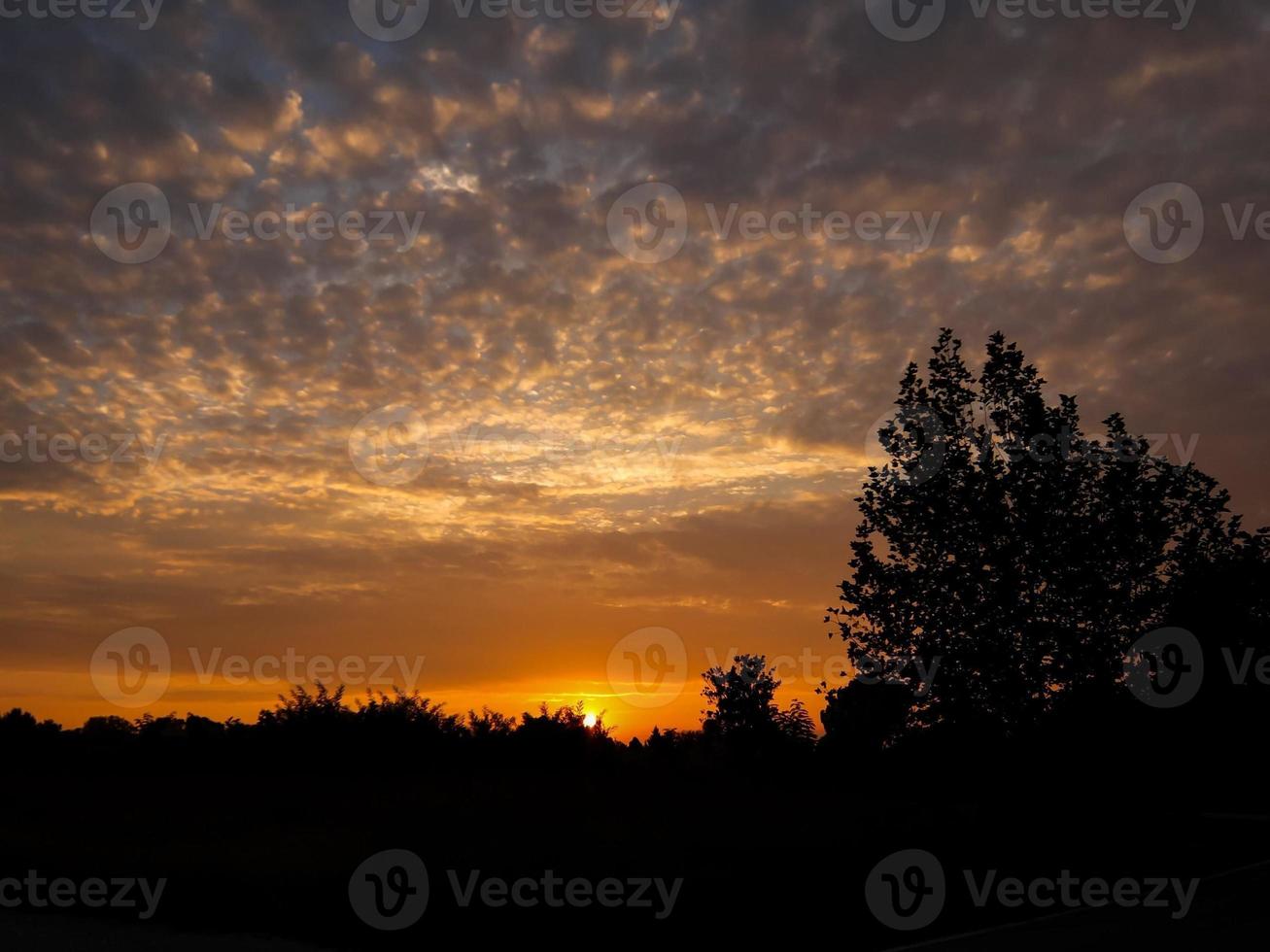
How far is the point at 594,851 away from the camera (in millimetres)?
17141

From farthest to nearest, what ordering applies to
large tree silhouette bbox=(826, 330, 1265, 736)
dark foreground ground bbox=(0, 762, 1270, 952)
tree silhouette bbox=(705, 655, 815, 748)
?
tree silhouette bbox=(705, 655, 815, 748) → large tree silhouette bbox=(826, 330, 1265, 736) → dark foreground ground bbox=(0, 762, 1270, 952)

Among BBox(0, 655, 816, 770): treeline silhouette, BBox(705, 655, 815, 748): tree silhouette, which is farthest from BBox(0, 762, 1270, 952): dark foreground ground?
BBox(705, 655, 815, 748): tree silhouette

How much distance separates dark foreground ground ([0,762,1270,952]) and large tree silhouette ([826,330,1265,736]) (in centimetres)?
286

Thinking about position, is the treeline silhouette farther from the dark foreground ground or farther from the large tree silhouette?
the large tree silhouette

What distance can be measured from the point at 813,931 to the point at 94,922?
341 inches

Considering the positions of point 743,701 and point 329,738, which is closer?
point 329,738

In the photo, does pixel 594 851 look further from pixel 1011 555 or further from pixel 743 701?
pixel 743 701

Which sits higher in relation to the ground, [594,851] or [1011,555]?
[1011,555]

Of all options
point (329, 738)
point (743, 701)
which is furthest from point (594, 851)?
point (743, 701)

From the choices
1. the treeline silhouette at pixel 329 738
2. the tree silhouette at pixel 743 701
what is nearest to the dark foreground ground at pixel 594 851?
the treeline silhouette at pixel 329 738

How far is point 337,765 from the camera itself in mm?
25250

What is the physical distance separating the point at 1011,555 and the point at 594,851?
517 inches

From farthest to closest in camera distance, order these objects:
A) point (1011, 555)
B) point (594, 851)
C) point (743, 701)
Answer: point (743, 701)
point (1011, 555)
point (594, 851)

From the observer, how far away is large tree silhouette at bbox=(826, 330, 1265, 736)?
25016mm
